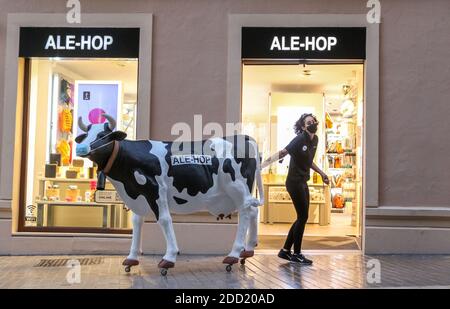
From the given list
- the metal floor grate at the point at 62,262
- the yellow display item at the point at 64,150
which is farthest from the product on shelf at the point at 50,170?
the metal floor grate at the point at 62,262

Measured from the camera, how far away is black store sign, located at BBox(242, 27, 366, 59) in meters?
9.45

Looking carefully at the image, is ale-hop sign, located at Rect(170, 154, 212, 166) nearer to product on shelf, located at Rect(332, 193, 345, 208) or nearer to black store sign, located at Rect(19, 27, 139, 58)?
black store sign, located at Rect(19, 27, 139, 58)

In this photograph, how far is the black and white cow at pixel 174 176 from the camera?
23.5 feet

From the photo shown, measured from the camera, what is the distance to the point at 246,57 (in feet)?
31.1

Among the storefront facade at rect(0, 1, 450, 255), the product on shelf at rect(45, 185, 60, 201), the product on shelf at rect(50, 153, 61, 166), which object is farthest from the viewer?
the product on shelf at rect(50, 153, 61, 166)

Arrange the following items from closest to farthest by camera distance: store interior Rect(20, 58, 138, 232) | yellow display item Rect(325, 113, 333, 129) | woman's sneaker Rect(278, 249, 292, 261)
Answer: woman's sneaker Rect(278, 249, 292, 261) < store interior Rect(20, 58, 138, 232) < yellow display item Rect(325, 113, 333, 129)

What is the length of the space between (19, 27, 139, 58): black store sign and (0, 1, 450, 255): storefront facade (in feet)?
0.05

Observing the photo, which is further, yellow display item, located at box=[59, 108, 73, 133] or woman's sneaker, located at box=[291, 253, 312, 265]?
yellow display item, located at box=[59, 108, 73, 133]

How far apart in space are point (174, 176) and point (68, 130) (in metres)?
3.34

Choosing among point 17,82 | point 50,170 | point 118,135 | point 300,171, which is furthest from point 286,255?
point 17,82

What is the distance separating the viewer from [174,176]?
7.46 m

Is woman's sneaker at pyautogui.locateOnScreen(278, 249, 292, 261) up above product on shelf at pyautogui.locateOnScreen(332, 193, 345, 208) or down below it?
below

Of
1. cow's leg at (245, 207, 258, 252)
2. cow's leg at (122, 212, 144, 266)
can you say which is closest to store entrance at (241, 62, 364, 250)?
cow's leg at (245, 207, 258, 252)

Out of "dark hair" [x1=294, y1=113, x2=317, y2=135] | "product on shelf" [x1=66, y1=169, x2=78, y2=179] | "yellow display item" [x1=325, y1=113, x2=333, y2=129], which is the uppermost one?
"yellow display item" [x1=325, y1=113, x2=333, y2=129]
